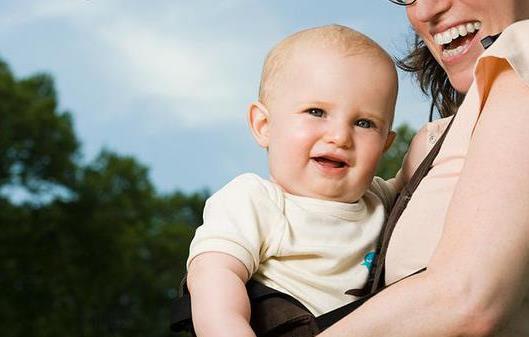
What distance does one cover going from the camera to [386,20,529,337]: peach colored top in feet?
7.15

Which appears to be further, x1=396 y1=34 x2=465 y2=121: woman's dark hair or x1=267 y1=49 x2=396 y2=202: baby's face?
x1=396 y1=34 x2=465 y2=121: woman's dark hair

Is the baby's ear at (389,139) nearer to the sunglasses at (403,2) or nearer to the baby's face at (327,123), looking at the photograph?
the baby's face at (327,123)

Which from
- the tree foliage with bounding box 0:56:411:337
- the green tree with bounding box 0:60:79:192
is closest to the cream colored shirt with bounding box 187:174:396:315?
the tree foliage with bounding box 0:56:411:337

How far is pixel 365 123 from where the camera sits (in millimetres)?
2703

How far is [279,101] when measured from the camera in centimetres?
270

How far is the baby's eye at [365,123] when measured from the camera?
Answer: 8.84 ft

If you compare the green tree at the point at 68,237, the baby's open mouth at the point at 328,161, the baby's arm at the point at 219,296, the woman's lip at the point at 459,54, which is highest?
the green tree at the point at 68,237

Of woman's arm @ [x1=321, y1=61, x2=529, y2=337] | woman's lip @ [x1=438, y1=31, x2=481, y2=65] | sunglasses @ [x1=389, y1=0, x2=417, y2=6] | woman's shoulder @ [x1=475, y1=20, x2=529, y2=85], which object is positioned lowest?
woman's arm @ [x1=321, y1=61, x2=529, y2=337]

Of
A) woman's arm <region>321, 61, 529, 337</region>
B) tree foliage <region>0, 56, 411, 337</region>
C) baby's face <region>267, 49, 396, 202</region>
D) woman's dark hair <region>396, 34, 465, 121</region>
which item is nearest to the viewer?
woman's arm <region>321, 61, 529, 337</region>

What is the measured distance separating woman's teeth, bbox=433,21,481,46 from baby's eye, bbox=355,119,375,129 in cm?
30

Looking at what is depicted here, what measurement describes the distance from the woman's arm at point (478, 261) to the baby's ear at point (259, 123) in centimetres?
78

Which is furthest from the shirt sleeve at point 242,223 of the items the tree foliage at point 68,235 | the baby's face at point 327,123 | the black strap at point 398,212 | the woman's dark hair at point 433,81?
the tree foliage at point 68,235

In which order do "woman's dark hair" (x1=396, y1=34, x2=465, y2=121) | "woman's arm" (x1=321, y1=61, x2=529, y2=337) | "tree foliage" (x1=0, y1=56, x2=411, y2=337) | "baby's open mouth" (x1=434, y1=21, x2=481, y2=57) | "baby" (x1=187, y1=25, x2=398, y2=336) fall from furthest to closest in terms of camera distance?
1. "tree foliage" (x1=0, y1=56, x2=411, y2=337)
2. "woman's dark hair" (x1=396, y1=34, x2=465, y2=121)
3. "baby's open mouth" (x1=434, y1=21, x2=481, y2=57)
4. "baby" (x1=187, y1=25, x2=398, y2=336)
5. "woman's arm" (x1=321, y1=61, x2=529, y2=337)

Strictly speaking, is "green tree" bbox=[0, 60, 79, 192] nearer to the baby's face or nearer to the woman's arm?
the baby's face
